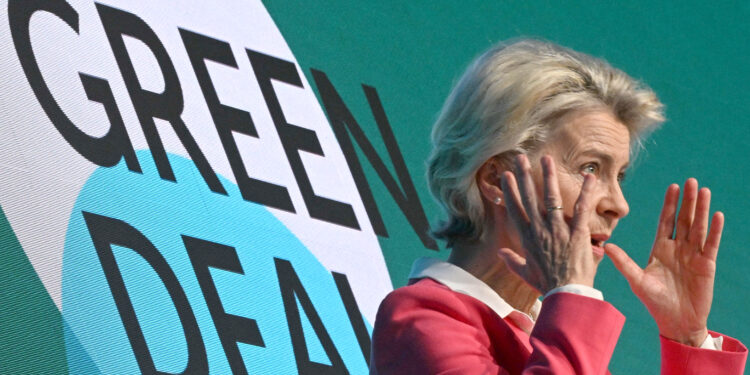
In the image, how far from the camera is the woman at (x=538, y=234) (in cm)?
102

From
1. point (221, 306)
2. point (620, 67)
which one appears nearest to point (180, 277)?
point (221, 306)

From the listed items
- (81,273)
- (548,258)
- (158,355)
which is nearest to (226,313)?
(158,355)

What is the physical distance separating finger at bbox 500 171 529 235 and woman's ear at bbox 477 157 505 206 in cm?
10

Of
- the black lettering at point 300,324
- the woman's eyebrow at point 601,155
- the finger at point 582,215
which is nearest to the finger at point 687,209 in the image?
the woman's eyebrow at point 601,155

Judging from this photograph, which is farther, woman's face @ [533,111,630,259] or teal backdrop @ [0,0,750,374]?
teal backdrop @ [0,0,750,374]

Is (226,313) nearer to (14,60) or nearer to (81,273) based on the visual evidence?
(81,273)

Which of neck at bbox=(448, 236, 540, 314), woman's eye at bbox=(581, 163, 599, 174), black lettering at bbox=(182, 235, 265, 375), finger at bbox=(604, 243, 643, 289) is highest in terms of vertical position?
woman's eye at bbox=(581, 163, 599, 174)

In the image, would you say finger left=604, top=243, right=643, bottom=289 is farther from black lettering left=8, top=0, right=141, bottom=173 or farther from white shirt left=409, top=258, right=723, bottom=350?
black lettering left=8, top=0, right=141, bottom=173

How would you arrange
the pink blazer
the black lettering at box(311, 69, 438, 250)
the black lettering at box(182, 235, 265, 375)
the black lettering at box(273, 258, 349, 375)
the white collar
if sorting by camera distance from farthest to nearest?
the black lettering at box(311, 69, 438, 250), the black lettering at box(273, 258, 349, 375), the black lettering at box(182, 235, 265, 375), the white collar, the pink blazer

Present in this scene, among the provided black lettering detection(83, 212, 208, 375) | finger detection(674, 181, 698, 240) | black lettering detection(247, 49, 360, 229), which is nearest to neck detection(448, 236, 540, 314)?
finger detection(674, 181, 698, 240)

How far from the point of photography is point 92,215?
5.16ft

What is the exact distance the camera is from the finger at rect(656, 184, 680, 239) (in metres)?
1.23

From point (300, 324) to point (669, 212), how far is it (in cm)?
80

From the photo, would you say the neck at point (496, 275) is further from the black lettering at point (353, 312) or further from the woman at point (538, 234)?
the black lettering at point (353, 312)
